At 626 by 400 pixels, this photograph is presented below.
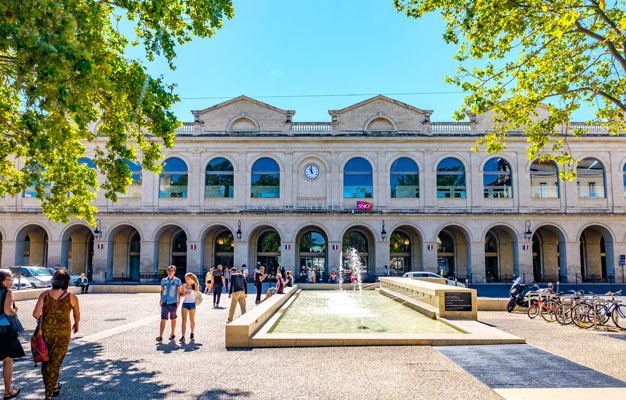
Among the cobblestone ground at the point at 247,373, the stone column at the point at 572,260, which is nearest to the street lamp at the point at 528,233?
the stone column at the point at 572,260

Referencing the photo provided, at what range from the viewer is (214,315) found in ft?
48.5

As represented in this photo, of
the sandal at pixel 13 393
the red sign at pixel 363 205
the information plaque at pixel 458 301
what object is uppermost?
the red sign at pixel 363 205

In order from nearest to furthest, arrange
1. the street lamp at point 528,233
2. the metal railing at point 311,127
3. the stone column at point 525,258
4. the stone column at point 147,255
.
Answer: the street lamp at point 528,233 → the stone column at point 525,258 → the stone column at point 147,255 → the metal railing at point 311,127

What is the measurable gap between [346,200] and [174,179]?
14.3m

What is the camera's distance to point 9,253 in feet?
111

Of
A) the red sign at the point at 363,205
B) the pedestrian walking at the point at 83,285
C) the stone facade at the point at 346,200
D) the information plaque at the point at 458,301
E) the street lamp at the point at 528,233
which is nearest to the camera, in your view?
the information plaque at the point at 458,301

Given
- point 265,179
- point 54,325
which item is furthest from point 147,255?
point 54,325

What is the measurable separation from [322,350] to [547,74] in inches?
377

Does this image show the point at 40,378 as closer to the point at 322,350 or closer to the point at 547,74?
Result: the point at 322,350

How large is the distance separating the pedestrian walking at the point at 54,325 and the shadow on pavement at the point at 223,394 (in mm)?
2083

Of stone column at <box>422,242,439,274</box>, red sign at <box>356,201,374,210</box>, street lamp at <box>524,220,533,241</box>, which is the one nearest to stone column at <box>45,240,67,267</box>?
red sign at <box>356,201,374,210</box>

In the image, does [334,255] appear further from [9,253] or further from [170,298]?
[9,253]

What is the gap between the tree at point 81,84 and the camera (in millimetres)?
8391

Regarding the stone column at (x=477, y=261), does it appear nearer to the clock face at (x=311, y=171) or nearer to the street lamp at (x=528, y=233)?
the street lamp at (x=528, y=233)
